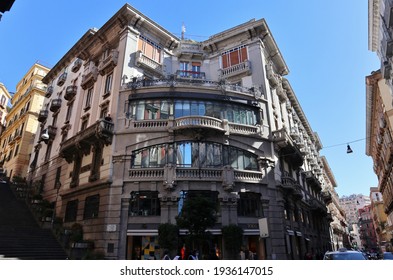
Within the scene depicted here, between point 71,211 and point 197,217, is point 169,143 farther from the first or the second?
point 71,211

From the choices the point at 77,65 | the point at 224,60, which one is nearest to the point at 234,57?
the point at 224,60

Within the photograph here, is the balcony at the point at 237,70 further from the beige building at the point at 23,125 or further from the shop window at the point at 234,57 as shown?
the beige building at the point at 23,125

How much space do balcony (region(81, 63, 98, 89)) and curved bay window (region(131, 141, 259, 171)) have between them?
11110 mm

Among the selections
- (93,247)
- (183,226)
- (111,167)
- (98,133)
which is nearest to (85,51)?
(98,133)

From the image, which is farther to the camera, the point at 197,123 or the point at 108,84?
the point at 108,84

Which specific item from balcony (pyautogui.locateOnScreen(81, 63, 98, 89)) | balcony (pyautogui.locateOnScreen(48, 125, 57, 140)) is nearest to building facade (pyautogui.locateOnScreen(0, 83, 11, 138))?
balcony (pyautogui.locateOnScreen(48, 125, 57, 140))

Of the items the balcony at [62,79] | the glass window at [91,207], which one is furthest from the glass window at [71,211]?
the balcony at [62,79]

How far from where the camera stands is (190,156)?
1900 centimetres

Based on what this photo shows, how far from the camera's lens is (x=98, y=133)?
1969 cm

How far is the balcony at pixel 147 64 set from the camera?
2344 cm

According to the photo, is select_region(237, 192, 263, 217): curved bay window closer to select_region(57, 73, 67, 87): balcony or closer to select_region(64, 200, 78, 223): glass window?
select_region(64, 200, 78, 223): glass window

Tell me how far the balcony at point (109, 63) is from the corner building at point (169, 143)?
17 cm

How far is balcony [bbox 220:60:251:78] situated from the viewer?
2475 cm

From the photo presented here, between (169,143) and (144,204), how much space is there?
184 inches
